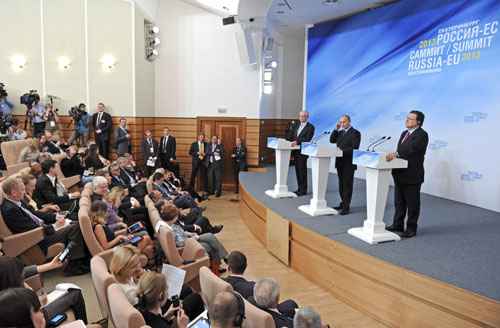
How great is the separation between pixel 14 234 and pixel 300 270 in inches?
115

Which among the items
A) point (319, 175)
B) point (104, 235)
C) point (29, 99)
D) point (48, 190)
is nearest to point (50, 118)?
point (29, 99)

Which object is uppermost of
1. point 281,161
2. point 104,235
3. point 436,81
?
point 436,81

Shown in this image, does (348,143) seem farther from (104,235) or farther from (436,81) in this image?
(104,235)

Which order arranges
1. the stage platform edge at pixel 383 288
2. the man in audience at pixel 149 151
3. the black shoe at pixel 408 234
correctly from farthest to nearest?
the man in audience at pixel 149 151 → the black shoe at pixel 408 234 → the stage platform edge at pixel 383 288

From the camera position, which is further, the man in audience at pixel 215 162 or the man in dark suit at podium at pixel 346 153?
the man in audience at pixel 215 162

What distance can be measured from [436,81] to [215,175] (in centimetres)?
524

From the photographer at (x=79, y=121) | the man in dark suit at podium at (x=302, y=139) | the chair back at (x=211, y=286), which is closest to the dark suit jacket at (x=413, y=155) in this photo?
the man in dark suit at podium at (x=302, y=139)

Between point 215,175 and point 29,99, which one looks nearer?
point 29,99

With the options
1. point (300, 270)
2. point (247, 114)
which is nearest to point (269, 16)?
point (247, 114)

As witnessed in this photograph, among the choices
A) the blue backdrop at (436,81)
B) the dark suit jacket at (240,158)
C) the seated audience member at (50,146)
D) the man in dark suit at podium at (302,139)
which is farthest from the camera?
the dark suit jacket at (240,158)

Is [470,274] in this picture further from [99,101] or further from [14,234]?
[99,101]

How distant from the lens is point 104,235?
3441mm

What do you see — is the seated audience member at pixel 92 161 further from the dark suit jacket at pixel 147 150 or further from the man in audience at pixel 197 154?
the man in audience at pixel 197 154

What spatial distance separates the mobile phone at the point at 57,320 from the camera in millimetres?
2121
